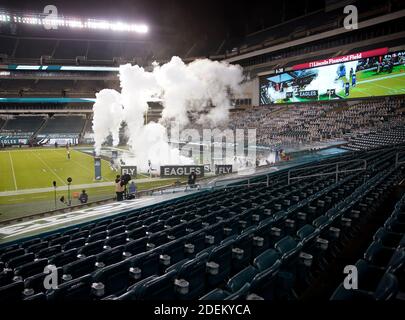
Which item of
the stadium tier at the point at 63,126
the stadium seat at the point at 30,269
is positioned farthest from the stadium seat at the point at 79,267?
the stadium tier at the point at 63,126

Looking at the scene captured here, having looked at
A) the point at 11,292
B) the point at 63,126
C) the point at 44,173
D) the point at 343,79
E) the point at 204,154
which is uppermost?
the point at 343,79

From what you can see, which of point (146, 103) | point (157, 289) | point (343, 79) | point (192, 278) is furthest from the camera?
point (343, 79)

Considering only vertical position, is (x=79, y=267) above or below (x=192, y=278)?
below

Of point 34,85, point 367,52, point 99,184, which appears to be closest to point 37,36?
point 34,85

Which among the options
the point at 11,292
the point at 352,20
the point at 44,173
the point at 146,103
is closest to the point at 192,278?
the point at 11,292

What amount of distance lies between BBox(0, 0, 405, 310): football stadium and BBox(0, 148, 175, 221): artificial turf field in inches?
8.9

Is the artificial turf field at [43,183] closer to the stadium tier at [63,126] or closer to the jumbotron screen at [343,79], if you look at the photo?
the stadium tier at [63,126]

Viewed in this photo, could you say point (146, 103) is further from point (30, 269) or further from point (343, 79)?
point (343, 79)

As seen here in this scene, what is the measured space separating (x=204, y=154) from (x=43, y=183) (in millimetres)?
18670

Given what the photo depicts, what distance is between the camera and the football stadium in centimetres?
409

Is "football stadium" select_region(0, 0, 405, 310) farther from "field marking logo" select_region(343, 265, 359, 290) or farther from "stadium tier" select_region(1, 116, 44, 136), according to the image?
"stadium tier" select_region(1, 116, 44, 136)

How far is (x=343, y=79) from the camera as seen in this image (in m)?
44.1

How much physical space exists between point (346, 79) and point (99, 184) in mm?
38437

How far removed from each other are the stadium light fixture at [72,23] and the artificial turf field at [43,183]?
122 feet
